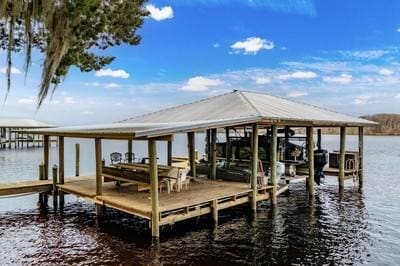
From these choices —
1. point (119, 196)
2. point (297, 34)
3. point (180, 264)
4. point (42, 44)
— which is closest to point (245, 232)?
point (180, 264)

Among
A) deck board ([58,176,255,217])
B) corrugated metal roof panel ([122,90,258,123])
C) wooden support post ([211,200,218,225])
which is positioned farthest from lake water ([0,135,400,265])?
corrugated metal roof panel ([122,90,258,123])

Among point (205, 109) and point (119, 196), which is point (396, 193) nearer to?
point (205, 109)

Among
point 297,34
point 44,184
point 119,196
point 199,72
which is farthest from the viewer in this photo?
point 199,72

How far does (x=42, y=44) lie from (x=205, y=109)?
865 cm

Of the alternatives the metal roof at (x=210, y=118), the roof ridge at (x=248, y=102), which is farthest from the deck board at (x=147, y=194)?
the roof ridge at (x=248, y=102)

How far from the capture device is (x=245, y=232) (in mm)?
10875

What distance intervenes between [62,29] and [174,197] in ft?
21.6

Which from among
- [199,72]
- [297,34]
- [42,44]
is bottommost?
[42,44]

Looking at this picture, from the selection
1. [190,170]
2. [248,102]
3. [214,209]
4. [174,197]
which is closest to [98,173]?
[174,197]

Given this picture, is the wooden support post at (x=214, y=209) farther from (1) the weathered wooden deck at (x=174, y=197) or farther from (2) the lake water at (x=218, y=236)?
(2) the lake water at (x=218, y=236)

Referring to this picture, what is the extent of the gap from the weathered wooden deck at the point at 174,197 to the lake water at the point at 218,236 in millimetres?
602

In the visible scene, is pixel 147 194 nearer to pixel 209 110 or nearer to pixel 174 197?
pixel 174 197

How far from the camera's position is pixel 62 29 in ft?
21.9

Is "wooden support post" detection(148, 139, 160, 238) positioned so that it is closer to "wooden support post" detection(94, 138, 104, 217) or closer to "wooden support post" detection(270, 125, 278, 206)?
"wooden support post" detection(94, 138, 104, 217)
